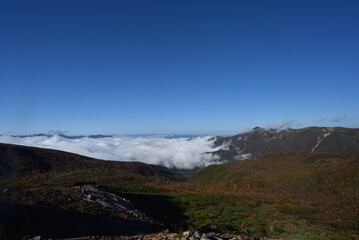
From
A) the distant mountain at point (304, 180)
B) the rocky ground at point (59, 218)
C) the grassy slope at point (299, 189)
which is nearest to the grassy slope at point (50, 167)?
the rocky ground at point (59, 218)

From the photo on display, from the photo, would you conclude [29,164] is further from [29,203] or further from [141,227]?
[141,227]

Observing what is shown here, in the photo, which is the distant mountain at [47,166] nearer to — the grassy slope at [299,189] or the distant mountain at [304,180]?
the grassy slope at [299,189]

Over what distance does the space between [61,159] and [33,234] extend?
6607 cm

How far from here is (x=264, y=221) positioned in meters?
23.4

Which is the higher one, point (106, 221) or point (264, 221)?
point (106, 221)

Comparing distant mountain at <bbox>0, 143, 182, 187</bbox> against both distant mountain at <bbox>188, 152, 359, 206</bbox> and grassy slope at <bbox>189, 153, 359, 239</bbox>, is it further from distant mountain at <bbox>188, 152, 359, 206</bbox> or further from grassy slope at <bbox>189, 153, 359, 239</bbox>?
distant mountain at <bbox>188, 152, 359, 206</bbox>

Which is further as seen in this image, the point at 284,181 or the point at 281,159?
the point at 281,159

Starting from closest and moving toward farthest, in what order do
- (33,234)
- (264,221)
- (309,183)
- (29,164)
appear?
1. (33,234)
2. (264,221)
3. (29,164)
4. (309,183)

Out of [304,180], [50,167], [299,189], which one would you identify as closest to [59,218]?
[50,167]

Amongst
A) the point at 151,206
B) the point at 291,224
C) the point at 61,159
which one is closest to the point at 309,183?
the point at 291,224

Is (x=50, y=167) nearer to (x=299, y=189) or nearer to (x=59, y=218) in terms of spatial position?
(x=59, y=218)

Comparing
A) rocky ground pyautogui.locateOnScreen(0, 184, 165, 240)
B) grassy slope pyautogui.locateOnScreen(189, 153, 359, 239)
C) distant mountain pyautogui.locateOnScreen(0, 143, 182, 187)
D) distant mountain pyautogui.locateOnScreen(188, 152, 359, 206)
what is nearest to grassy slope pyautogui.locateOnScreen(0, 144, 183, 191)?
distant mountain pyautogui.locateOnScreen(0, 143, 182, 187)

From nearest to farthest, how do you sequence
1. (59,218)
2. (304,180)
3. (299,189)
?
(59,218), (299,189), (304,180)

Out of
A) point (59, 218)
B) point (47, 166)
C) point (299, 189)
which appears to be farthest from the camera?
point (299, 189)
